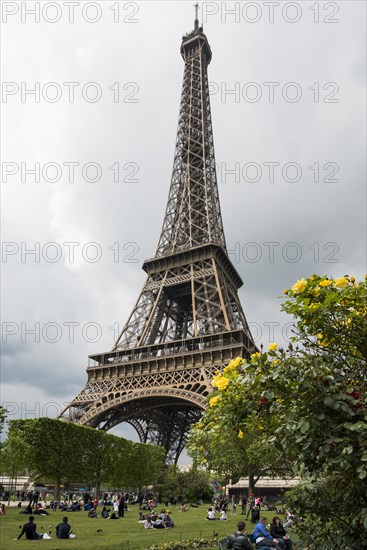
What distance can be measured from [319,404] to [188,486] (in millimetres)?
46663

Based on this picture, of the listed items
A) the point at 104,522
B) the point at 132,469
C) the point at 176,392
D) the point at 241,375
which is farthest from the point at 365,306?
the point at 132,469

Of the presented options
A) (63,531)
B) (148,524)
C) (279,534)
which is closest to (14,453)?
(148,524)

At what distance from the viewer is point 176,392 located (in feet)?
146

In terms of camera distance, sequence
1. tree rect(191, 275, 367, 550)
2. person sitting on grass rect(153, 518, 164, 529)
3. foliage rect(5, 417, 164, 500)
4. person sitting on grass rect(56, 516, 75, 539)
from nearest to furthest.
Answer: tree rect(191, 275, 367, 550) → person sitting on grass rect(56, 516, 75, 539) → person sitting on grass rect(153, 518, 164, 529) → foliage rect(5, 417, 164, 500)

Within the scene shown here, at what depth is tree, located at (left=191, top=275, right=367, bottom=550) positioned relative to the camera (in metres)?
5.39

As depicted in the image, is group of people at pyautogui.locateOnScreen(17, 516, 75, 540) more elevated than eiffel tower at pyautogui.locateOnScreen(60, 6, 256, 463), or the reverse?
eiffel tower at pyautogui.locateOnScreen(60, 6, 256, 463)

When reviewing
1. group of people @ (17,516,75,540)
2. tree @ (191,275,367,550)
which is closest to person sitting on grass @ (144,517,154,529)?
group of people @ (17,516,75,540)

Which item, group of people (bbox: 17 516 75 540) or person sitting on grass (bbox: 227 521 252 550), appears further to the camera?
group of people (bbox: 17 516 75 540)

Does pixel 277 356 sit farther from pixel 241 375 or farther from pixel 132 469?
pixel 132 469

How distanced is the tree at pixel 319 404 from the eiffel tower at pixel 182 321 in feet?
114

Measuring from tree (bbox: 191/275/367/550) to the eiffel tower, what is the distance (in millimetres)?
34605

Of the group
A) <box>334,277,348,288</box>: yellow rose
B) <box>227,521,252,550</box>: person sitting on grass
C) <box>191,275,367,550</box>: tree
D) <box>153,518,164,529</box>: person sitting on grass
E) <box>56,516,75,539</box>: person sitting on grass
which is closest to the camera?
<box>191,275,367,550</box>: tree

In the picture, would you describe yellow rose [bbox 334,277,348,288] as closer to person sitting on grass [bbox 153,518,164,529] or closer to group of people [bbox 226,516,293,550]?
group of people [bbox 226,516,293,550]

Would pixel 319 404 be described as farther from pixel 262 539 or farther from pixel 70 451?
pixel 70 451
